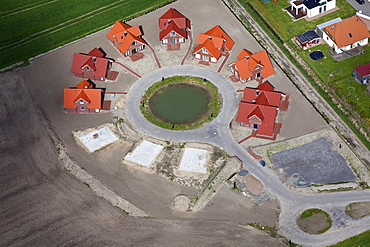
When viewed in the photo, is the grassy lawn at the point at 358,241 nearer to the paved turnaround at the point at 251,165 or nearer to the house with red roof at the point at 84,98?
the paved turnaround at the point at 251,165

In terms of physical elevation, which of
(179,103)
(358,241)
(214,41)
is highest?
(214,41)

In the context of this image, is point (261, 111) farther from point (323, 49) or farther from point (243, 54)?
point (323, 49)

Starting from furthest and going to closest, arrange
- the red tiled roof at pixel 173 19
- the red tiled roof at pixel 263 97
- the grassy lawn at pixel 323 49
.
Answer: the red tiled roof at pixel 173 19, the grassy lawn at pixel 323 49, the red tiled roof at pixel 263 97

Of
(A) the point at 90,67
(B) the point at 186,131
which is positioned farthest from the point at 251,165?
(A) the point at 90,67

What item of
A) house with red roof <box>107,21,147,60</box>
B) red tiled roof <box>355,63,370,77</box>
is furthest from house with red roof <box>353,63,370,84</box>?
house with red roof <box>107,21,147,60</box>

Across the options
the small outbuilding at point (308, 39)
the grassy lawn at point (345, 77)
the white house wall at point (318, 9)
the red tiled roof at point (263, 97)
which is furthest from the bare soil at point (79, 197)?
the white house wall at point (318, 9)

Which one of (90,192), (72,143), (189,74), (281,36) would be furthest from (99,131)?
(281,36)
